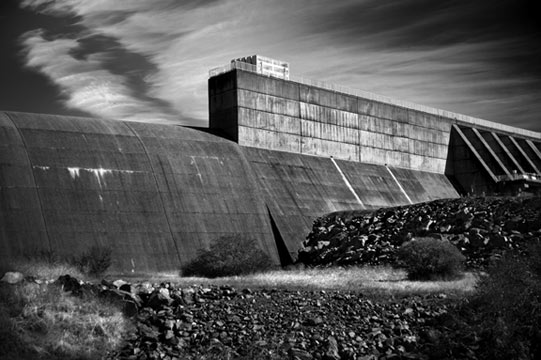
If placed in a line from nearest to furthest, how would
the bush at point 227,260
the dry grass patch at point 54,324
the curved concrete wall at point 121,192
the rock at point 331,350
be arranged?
the dry grass patch at point 54,324, the rock at point 331,350, the bush at point 227,260, the curved concrete wall at point 121,192

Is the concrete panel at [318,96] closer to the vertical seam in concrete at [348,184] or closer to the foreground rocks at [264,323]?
the vertical seam in concrete at [348,184]

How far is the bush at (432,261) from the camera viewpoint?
93.4 ft

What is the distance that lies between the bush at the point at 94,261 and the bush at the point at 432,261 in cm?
1170

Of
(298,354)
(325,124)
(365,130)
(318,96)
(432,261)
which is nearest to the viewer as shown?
(298,354)

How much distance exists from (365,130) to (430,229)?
16953 mm

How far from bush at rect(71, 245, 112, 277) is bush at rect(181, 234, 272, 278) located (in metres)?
3.73

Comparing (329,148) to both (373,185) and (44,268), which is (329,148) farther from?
(44,268)

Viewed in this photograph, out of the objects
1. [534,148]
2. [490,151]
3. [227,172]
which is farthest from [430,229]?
[534,148]

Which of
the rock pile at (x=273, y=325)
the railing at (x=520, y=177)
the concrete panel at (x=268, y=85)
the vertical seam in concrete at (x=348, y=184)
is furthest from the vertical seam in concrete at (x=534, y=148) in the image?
the rock pile at (x=273, y=325)

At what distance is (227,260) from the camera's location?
30734 millimetres

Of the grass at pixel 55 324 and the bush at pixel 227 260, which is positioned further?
the bush at pixel 227 260

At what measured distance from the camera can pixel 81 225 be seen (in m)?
31.8

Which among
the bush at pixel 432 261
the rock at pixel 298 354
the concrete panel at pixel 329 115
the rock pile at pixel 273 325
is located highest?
the concrete panel at pixel 329 115

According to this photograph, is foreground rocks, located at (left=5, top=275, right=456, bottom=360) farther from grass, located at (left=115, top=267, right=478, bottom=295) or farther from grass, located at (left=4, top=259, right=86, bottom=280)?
grass, located at (left=4, top=259, right=86, bottom=280)
